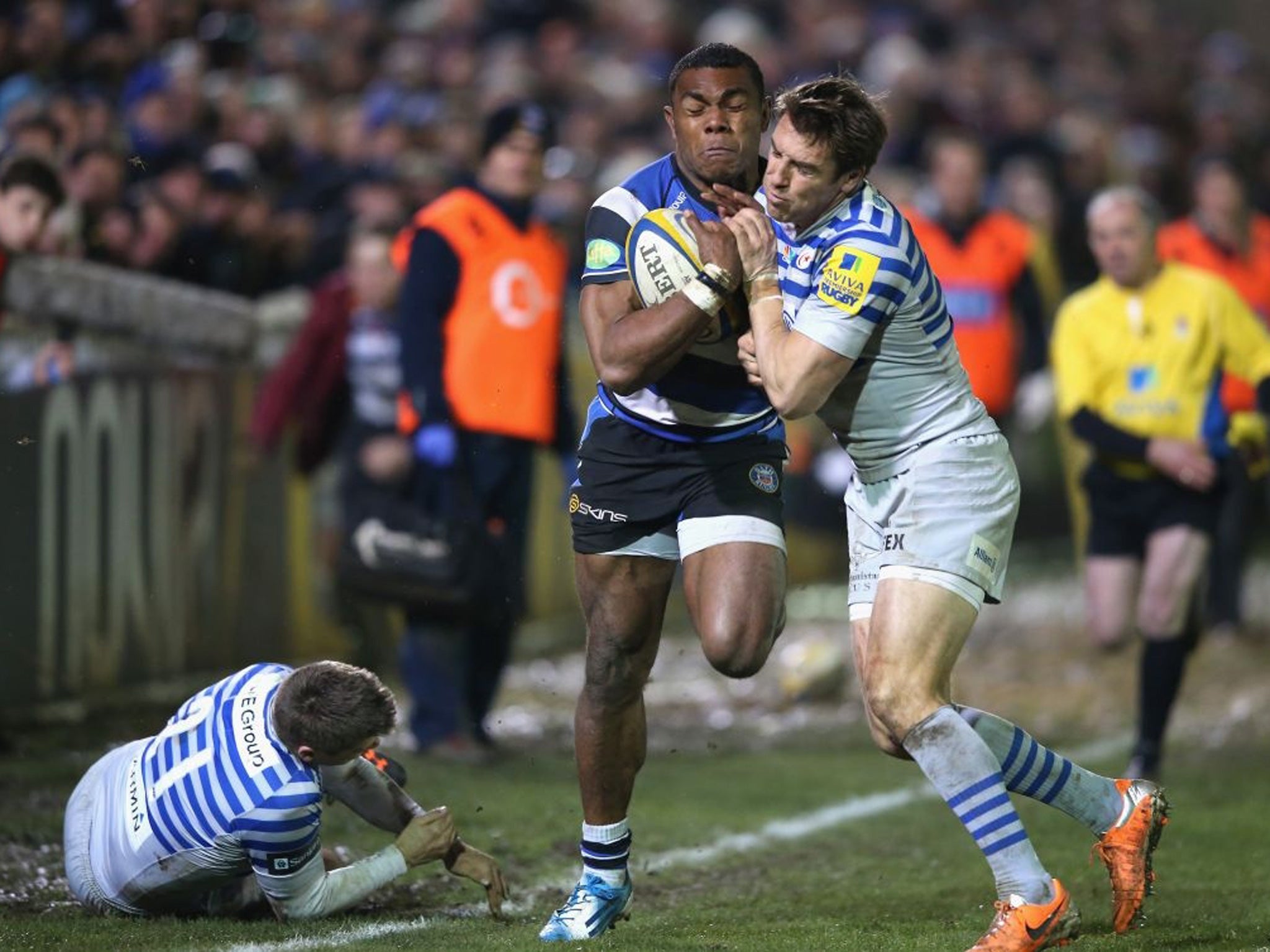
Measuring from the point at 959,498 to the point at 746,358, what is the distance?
2.12 ft

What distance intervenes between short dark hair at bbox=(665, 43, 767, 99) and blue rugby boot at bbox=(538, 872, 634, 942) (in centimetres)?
214

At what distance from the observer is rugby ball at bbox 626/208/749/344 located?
5.28m

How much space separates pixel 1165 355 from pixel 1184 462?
58cm

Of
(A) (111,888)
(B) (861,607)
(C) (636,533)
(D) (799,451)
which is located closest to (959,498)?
(B) (861,607)

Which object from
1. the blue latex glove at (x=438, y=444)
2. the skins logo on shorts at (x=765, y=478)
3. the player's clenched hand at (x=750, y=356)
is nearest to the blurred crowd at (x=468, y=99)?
the player's clenched hand at (x=750, y=356)

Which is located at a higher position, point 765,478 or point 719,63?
point 719,63

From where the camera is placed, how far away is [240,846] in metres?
5.35

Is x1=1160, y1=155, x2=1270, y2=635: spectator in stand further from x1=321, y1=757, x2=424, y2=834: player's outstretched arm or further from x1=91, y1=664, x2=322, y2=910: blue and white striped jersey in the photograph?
x1=91, y1=664, x2=322, y2=910: blue and white striped jersey

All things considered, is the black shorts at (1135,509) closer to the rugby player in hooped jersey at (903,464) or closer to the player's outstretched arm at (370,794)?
the rugby player in hooped jersey at (903,464)

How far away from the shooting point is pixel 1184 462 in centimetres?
809

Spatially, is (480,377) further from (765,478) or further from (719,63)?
(719,63)

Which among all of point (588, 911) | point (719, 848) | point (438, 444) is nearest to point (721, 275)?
point (588, 911)

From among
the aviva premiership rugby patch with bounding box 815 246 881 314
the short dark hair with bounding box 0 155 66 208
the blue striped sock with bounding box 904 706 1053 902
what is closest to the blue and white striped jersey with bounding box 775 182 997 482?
the aviva premiership rugby patch with bounding box 815 246 881 314

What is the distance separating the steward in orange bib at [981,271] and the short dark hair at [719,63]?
5.89 metres
